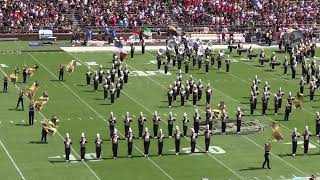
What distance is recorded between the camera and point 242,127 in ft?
141

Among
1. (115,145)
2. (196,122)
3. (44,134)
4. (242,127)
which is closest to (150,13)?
(242,127)

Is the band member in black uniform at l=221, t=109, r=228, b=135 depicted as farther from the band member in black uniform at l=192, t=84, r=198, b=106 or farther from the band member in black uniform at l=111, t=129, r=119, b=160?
the band member in black uniform at l=111, t=129, r=119, b=160

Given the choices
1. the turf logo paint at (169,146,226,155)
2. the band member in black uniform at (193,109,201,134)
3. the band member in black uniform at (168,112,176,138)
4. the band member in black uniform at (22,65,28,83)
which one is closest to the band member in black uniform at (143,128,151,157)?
the turf logo paint at (169,146,226,155)

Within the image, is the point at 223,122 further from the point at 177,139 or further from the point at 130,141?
the point at 130,141

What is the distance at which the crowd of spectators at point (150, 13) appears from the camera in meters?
68.2

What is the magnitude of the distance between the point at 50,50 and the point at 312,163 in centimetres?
2805

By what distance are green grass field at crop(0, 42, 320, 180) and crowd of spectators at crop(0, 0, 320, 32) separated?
957 centimetres

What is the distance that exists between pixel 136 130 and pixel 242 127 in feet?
14.8

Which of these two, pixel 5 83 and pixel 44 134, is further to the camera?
pixel 5 83

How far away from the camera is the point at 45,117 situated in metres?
44.1

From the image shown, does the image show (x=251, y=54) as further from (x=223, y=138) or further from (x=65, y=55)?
(x=223, y=138)

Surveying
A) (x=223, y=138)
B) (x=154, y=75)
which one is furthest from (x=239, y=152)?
(x=154, y=75)

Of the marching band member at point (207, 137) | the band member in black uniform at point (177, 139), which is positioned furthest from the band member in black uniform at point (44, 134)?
the marching band member at point (207, 137)

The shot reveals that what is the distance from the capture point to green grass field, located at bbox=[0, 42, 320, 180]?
118ft
